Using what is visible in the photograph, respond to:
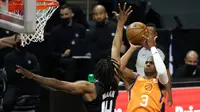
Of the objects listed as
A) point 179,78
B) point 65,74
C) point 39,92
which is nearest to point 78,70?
point 65,74

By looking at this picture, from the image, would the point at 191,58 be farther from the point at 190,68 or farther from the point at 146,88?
the point at 146,88

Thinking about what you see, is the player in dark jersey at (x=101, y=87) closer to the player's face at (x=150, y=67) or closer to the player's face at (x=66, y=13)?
the player's face at (x=150, y=67)

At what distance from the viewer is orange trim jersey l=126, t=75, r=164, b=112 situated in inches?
255

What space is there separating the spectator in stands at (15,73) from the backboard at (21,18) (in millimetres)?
2787

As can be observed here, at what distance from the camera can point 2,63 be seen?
360 inches

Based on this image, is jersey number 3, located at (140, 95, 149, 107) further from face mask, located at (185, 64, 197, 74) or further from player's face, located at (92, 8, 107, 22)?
face mask, located at (185, 64, 197, 74)

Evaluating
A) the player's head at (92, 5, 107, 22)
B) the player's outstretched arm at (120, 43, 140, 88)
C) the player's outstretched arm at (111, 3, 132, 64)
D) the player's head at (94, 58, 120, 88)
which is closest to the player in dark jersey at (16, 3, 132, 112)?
the player's head at (94, 58, 120, 88)

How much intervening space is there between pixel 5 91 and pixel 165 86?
9.89ft

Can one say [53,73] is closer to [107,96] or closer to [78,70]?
[78,70]

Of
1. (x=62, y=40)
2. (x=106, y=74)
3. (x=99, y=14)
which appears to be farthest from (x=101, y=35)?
(x=106, y=74)

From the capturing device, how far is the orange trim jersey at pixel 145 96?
649 cm

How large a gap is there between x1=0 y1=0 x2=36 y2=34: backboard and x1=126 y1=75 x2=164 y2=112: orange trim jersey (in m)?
1.78

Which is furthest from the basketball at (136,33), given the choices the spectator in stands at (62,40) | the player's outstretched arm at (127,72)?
the spectator in stands at (62,40)

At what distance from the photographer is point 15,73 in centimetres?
867
